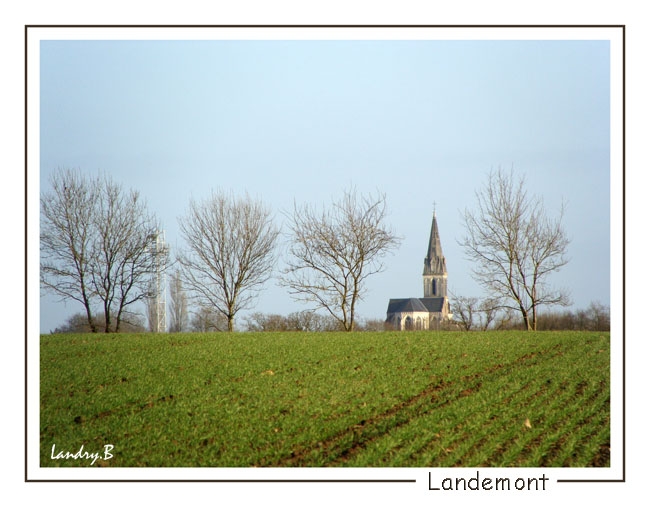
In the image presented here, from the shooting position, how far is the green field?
28.6ft

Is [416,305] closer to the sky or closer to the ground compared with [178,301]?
closer to the ground

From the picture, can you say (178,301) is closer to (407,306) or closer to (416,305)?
(407,306)

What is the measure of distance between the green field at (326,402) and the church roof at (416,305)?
88551 mm

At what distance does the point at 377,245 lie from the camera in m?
20.2

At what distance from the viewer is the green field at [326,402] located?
343 inches

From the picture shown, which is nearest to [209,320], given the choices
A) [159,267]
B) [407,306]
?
[159,267]

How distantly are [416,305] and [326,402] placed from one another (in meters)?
97.4

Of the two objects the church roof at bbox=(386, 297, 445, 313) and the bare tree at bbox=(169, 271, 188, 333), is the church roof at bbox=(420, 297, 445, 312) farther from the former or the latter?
the bare tree at bbox=(169, 271, 188, 333)

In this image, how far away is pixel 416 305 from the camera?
107m

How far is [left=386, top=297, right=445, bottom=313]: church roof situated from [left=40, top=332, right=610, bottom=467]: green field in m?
88.6

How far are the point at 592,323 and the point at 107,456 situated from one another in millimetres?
14383

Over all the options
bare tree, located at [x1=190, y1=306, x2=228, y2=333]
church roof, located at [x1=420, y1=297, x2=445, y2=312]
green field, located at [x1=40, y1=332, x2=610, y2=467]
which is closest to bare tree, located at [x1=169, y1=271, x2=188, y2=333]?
bare tree, located at [x1=190, y1=306, x2=228, y2=333]
